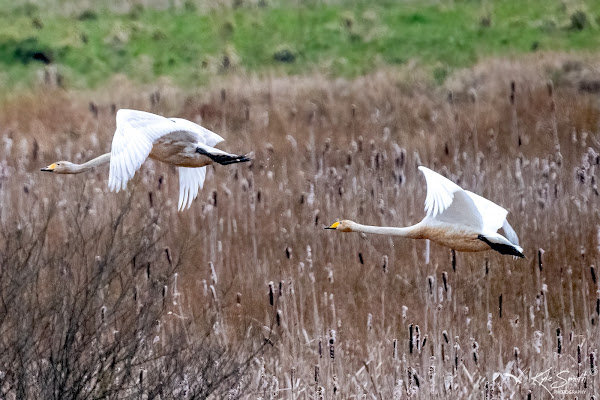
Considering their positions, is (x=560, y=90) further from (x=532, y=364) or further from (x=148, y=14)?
(x=148, y=14)

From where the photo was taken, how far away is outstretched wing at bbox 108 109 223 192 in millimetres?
8727

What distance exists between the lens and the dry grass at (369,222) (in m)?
10.6

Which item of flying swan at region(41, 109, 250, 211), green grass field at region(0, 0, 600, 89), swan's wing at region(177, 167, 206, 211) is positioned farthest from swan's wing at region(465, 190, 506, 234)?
green grass field at region(0, 0, 600, 89)

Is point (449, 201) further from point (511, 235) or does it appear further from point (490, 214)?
point (511, 235)

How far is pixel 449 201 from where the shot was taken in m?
8.57

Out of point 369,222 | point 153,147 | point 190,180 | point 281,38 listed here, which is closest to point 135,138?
point 153,147

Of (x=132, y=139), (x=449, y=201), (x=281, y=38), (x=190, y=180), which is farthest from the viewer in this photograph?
(x=281, y=38)

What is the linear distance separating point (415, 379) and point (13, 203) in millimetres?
5423

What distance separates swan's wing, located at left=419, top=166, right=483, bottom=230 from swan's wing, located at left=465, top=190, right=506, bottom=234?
0.62 ft

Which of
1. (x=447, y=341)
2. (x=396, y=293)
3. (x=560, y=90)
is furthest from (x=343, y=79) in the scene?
(x=447, y=341)

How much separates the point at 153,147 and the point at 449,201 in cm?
257

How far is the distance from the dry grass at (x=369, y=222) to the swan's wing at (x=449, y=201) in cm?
135

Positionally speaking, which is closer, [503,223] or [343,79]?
[503,223]

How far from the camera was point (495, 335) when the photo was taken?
1140 centimetres
